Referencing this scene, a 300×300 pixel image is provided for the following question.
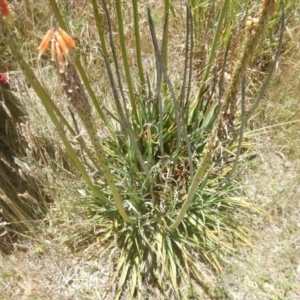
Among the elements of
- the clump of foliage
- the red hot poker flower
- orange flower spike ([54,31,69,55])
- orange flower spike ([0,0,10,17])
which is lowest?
the clump of foliage

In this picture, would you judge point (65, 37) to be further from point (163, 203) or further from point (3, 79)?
point (3, 79)

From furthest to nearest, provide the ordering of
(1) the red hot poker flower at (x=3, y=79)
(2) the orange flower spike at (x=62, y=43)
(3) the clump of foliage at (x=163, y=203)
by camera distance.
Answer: (1) the red hot poker flower at (x=3, y=79) → (3) the clump of foliage at (x=163, y=203) → (2) the orange flower spike at (x=62, y=43)

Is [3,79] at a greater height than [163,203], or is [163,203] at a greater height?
[3,79]

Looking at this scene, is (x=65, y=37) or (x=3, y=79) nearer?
(x=65, y=37)

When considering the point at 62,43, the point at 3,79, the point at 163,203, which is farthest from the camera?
the point at 3,79

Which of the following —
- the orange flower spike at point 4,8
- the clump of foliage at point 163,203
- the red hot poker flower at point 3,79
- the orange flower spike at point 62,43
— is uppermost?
the orange flower spike at point 4,8

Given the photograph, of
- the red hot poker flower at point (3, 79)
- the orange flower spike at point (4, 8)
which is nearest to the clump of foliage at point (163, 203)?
the red hot poker flower at point (3, 79)

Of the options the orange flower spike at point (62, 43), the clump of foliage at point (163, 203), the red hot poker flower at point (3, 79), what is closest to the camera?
the orange flower spike at point (62, 43)

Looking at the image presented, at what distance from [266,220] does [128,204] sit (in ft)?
2.28

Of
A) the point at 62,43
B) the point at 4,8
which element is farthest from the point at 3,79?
the point at 62,43

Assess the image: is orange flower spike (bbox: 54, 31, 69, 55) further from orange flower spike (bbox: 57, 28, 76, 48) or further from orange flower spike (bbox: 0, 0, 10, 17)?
orange flower spike (bbox: 0, 0, 10, 17)

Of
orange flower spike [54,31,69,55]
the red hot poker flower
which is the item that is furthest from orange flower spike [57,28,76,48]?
the red hot poker flower

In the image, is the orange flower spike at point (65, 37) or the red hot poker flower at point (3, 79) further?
the red hot poker flower at point (3, 79)

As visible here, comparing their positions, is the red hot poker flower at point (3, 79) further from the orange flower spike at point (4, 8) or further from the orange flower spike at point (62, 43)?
the orange flower spike at point (62, 43)
